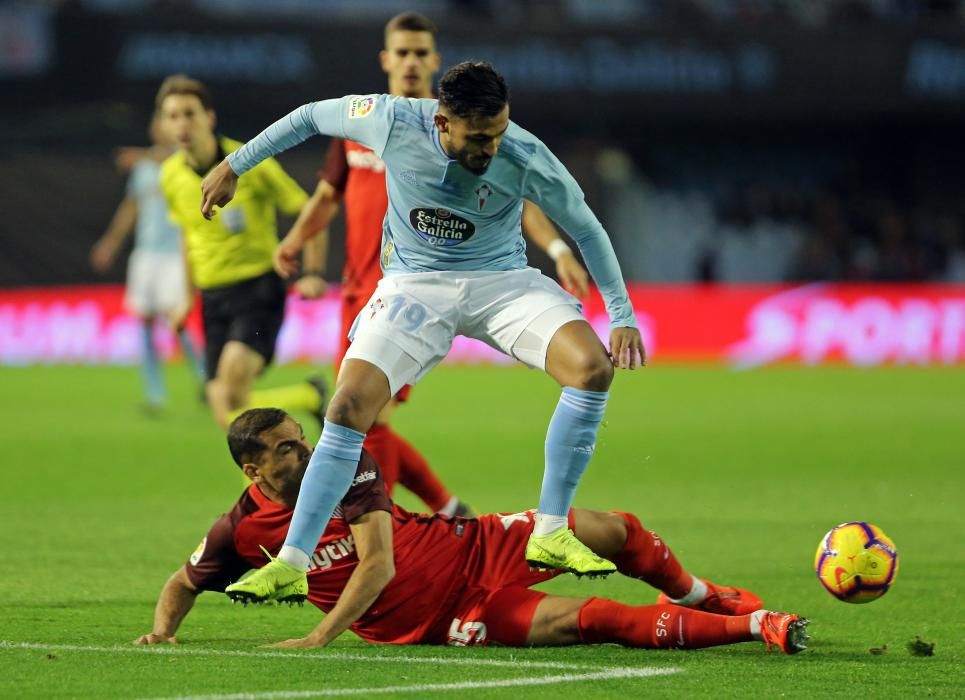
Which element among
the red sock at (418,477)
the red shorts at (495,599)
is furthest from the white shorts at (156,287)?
the red shorts at (495,599)

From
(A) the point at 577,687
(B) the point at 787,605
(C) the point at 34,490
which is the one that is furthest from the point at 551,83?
(A) the point at 577,687

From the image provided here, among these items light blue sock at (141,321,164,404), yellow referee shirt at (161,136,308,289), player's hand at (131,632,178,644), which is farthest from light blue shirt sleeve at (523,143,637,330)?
light blue sock at (141,321,164,404)

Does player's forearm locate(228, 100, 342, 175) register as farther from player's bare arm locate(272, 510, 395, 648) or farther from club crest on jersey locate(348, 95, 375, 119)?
player's bare arm locate(272, 510, 395, 648)

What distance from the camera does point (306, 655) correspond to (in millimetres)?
5520

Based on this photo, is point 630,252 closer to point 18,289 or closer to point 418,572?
point 18,289

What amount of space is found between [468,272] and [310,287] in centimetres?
249

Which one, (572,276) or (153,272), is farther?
(153,272)

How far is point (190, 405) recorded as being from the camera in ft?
55.9

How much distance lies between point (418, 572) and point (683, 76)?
21.8 metres

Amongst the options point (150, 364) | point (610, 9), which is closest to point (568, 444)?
point (150, 364)

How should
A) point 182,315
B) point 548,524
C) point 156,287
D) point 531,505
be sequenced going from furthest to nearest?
1. point 156,287
2. point 182,315
3. point 531,505
4. point 548,524

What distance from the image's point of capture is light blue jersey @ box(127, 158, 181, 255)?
16219 millimetres

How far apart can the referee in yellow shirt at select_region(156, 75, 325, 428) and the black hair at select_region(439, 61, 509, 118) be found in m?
3.84

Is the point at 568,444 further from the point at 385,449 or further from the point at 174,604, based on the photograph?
the point at 385,449
